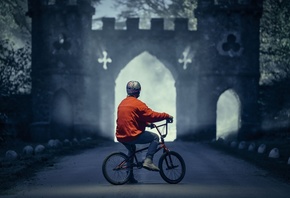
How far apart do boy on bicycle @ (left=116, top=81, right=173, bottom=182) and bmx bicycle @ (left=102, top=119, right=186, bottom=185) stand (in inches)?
4.6

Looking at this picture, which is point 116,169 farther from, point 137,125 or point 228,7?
point 228,7

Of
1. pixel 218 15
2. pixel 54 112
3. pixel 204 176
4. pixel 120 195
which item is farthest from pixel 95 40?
pixel 120 195

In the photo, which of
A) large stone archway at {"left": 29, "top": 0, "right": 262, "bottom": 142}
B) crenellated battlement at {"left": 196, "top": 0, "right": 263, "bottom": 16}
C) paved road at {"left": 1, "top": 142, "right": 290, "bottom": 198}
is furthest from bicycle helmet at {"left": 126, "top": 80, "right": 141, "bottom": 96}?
crenellated battlement at {"left": 196, "top": 0, "right": 263, "bottom": 16}

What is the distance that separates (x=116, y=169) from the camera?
9734 millimetres

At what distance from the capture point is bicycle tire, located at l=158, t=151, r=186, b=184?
1001cm

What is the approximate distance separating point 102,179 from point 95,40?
2087cm

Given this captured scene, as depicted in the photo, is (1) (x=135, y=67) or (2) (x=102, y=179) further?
(1) (x=135, y=67)

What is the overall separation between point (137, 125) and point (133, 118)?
0.14 metres

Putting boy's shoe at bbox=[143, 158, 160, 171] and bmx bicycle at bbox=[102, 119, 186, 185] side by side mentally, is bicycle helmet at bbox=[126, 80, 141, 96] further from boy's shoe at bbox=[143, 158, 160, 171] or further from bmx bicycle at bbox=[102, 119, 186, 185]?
boy's shoe at bbox=[143, 158, 160, 171]

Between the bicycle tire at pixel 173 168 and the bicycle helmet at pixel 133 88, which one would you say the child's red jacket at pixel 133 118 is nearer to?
the bicycle helmet at pixel 133 88

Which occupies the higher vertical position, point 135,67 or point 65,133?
point 135,67

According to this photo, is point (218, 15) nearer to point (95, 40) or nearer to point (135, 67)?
point (95, 40)

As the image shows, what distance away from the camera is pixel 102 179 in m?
10.7

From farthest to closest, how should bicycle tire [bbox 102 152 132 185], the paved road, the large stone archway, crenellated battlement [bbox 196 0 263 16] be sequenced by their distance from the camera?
crenellated battlement [bbox 196 0 263 16] < the large stone archway < bicycle tire [bbox 102 152 132 185] < the paved road
